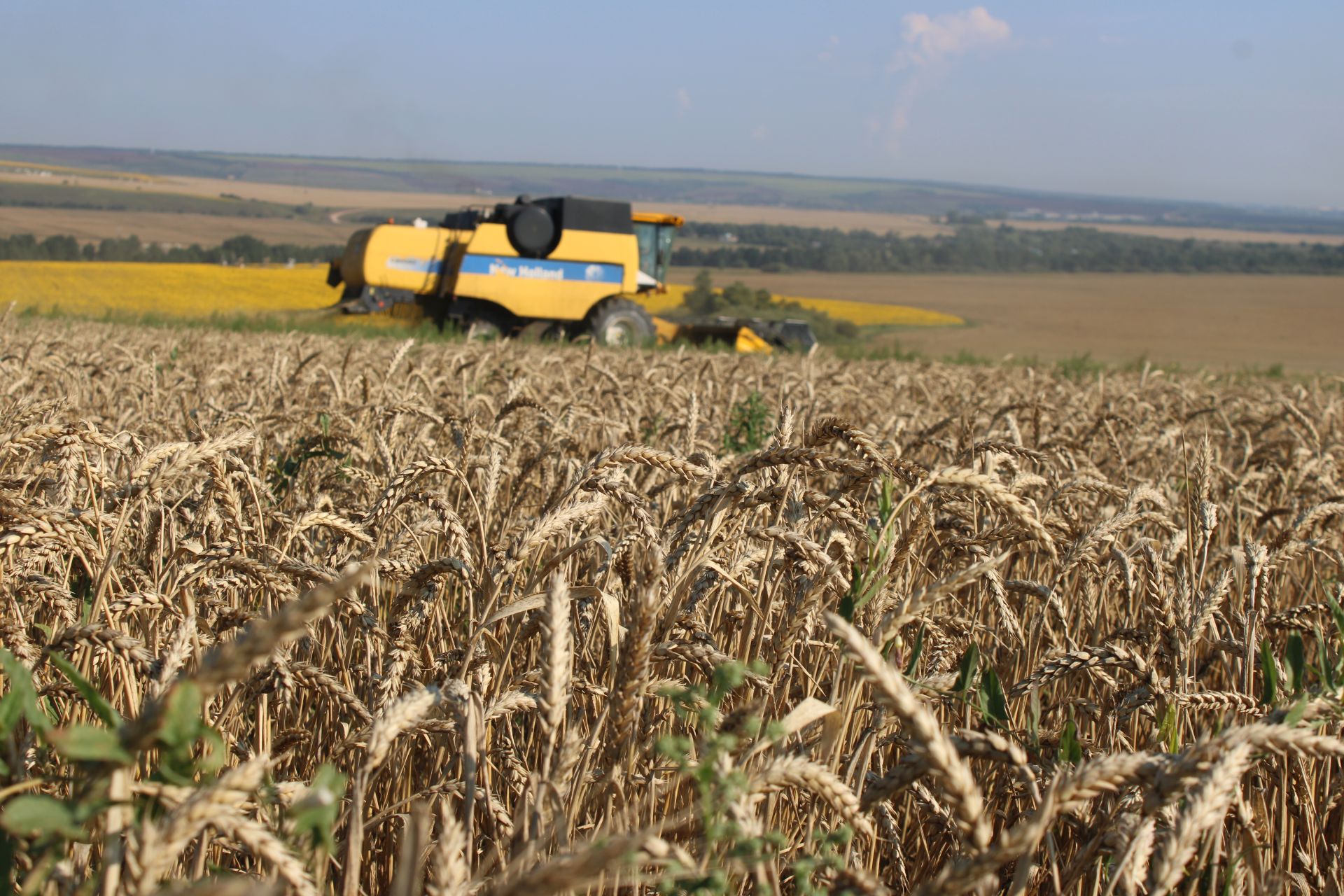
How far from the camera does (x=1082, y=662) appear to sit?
162 centimetres

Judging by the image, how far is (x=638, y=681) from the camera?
117 centimetres

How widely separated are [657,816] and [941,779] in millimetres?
954

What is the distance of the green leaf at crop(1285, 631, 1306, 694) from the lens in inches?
64.7

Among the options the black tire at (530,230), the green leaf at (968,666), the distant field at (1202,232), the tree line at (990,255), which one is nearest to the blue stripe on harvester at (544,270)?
the black tire at (530,230)

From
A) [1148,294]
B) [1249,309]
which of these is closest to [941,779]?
[1249,309]

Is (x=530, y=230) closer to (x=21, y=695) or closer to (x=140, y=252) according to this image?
(x=21, y=695)

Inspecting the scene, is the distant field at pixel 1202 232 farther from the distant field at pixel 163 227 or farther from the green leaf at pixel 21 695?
the green leaf at pixel 21 695

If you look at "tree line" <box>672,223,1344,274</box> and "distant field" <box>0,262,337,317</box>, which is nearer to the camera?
"distant field" <box>0,262,337,317</box>

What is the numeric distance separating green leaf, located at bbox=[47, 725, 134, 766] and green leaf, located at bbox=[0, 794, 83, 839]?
5 centimetres

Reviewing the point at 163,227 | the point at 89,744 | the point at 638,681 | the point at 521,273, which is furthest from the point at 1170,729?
the point at 163,227

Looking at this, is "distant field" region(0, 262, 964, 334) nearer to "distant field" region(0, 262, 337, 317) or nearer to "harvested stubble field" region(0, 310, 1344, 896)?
"distant field" region(0, 262, 337, 317)

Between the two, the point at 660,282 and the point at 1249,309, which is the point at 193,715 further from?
the point at 1249,309

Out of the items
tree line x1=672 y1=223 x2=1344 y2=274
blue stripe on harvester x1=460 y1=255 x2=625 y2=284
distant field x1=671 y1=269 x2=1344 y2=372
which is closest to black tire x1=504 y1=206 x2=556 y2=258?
blue stripe on harvester x1=460 y1=255 x2=625 y2=284

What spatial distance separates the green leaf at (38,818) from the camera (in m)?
0.73
